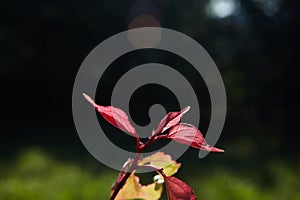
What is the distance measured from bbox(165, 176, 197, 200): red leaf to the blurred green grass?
4.86 feet

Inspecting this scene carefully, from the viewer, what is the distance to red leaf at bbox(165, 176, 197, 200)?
28 cm

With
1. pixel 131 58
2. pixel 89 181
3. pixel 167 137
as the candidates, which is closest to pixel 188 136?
pixel 167 137

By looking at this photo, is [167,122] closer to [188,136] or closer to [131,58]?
[188,136]

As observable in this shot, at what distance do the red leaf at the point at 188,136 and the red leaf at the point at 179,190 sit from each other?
27 mm

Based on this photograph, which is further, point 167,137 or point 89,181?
point 89,181

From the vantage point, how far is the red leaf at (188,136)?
0.27 metres

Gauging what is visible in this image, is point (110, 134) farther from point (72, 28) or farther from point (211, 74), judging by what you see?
point (211, 74)

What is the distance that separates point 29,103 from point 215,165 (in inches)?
115

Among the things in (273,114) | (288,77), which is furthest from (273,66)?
(273,114)

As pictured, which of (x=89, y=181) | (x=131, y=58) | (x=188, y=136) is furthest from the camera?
(x=131, y=58)

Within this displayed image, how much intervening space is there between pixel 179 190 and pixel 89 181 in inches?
83.4

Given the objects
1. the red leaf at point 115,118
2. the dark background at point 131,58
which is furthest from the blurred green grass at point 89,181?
the red leaf at point 115,118

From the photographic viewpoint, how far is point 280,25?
5457 mm

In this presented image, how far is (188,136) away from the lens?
28 centimetres
